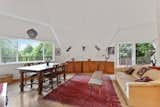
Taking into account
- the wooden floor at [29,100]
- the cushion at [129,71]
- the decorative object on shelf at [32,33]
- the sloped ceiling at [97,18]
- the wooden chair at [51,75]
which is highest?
the sloped ceiling at [97,18]

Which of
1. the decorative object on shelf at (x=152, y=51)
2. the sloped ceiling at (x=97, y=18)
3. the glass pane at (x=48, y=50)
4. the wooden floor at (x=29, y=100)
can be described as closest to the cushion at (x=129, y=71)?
the wooden floor at (x=29, y=100)

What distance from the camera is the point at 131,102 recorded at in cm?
412

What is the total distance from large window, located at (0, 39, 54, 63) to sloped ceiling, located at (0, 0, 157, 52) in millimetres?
708

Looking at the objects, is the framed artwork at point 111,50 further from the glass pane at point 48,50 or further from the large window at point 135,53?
the glass pane at point 48,50

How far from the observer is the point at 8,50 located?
8227 mm

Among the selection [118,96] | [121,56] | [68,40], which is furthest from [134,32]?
[118,96]

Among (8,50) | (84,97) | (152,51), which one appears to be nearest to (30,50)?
(8,50)

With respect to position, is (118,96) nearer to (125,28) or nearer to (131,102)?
(131,102)

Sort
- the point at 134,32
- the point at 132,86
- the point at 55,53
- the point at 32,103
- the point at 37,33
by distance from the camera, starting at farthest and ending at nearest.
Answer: the point at 55,53
the point at 134,32
the point at 37,33
the point at 32,103
the point at 132,86

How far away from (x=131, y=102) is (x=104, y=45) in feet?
23.3

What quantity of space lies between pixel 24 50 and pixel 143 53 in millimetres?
6628

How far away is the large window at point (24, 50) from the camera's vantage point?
8.03 meters

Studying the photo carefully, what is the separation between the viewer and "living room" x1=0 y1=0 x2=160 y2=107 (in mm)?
6574

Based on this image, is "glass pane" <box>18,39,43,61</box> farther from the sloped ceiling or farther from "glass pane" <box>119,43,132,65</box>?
"glass pane" <box>119,43,132,65</box>
